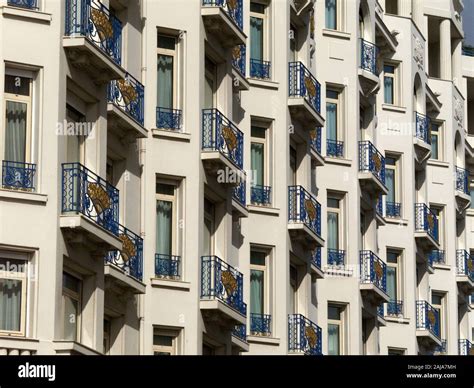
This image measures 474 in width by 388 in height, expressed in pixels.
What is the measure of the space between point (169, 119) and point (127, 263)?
4873mm

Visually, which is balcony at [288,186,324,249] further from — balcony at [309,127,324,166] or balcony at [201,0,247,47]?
balcony at [201,0,247,47]

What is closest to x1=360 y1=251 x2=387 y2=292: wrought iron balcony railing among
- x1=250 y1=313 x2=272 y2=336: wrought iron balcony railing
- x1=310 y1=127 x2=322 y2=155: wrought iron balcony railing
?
x1=310 y1=127 x2=322 y2=155: wrought iron balcony railing

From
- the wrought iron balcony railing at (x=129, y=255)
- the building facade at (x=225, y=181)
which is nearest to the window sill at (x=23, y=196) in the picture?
the building facade at (x=225, y=181)

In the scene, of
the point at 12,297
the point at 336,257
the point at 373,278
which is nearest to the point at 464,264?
the point at 373,278

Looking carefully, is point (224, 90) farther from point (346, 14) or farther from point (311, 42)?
point (346, 14)

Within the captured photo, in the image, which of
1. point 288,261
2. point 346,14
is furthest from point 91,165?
point 346,14

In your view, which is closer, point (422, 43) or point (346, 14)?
point (346, 14)

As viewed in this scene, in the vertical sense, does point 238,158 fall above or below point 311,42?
below

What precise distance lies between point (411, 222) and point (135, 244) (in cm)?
2674

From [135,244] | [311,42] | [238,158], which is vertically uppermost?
[311,42]

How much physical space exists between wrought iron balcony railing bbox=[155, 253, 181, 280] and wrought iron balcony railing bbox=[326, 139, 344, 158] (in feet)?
50.8

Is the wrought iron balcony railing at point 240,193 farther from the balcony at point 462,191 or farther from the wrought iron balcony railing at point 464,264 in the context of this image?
the balcony at point 462,191

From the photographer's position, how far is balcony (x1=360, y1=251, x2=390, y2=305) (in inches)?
2295

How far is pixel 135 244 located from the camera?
136 feet
